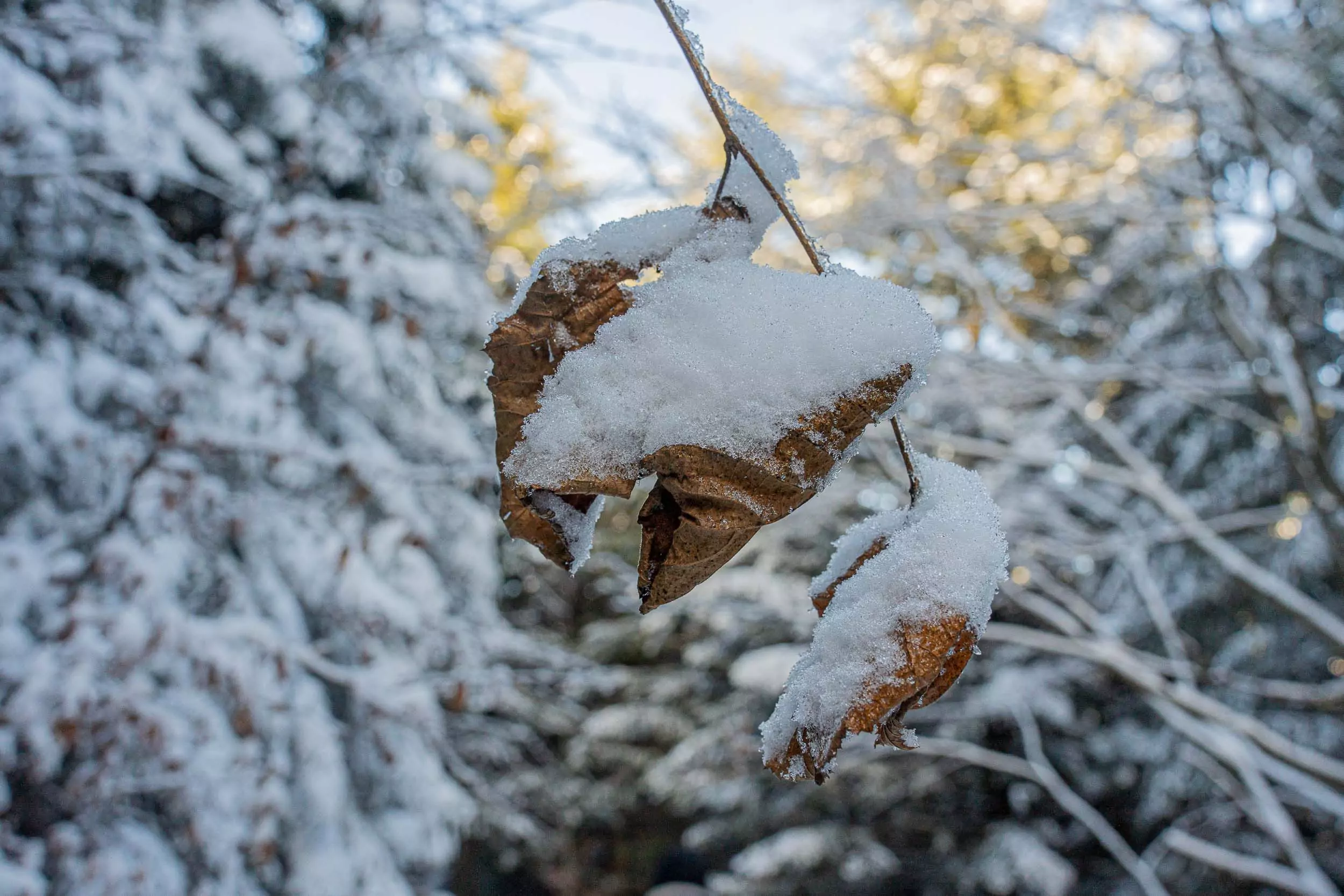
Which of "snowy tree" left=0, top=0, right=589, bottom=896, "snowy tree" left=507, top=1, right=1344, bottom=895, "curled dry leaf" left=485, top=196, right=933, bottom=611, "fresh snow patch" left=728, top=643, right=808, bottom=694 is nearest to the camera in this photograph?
"curled dry leaf" left=485, top=196, right=933, bottom=611

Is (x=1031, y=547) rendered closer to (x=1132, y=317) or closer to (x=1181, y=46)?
(x=1181, y=46)

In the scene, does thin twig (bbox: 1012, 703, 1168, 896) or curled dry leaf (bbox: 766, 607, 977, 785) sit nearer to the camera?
curled dry leaf (bbox: 766, 607, 977, 785)

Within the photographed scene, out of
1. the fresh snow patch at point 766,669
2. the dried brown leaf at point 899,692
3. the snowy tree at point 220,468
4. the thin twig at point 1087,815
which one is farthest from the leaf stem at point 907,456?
the fresh snow patch at point 766,669

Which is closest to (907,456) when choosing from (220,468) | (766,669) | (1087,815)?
(1087,815)

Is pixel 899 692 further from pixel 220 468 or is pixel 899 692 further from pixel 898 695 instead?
pixel 220 468

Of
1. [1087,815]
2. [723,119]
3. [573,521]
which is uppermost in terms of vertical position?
[723,119]

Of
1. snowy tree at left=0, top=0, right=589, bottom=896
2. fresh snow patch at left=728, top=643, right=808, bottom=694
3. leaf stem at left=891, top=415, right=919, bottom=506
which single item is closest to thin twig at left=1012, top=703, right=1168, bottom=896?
fresh snow patch at left=728, top=643, right=808, bottom=694

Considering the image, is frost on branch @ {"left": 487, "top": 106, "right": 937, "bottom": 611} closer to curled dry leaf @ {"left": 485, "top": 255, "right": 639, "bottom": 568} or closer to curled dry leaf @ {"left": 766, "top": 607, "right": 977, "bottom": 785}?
curled dry leaf @ {"left": 485, "top": 255, "right": 639, "bottom": 568}

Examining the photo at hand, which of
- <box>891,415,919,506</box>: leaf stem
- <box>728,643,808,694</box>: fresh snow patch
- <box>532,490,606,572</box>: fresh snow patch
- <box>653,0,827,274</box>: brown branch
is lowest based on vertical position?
<box>728,643,808,694</box>: fresh snow patch
